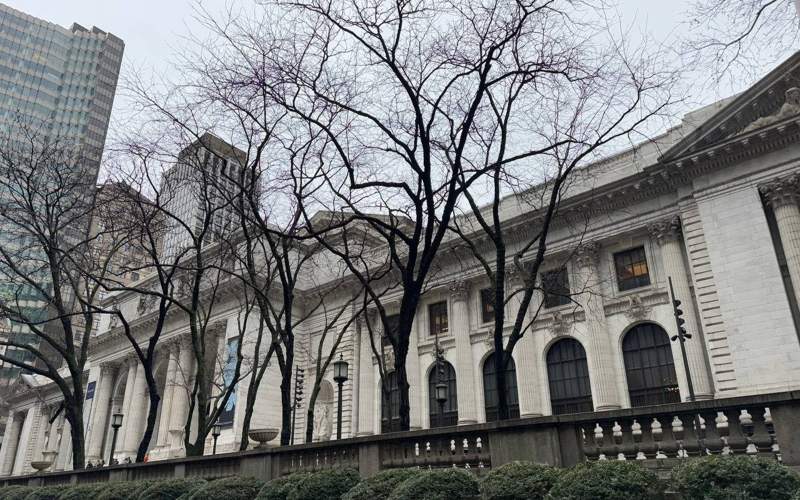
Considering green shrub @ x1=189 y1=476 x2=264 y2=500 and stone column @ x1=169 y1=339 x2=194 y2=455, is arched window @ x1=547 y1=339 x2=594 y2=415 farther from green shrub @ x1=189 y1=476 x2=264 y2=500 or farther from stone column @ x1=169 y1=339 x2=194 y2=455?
stone column @ x1=169 y1=339 x2=194 y2=455

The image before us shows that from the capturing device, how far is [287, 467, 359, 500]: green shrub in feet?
34.6

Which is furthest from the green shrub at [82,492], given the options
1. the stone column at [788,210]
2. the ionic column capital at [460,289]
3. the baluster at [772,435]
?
the stone column at [788,210]

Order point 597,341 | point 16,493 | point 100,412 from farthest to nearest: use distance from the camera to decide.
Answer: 1. point 100,412
2. point 597,341
3. point 16,493

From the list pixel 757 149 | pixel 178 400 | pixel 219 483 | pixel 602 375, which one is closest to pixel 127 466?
pixel 219 483

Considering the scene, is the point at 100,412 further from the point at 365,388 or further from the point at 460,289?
the point at 460,289

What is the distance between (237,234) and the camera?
26891mm

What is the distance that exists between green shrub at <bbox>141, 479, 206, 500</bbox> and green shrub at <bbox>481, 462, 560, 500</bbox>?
7529 millimetres

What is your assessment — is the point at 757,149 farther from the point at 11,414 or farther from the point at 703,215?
the point at 11,414

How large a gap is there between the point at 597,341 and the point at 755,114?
37.8 feet

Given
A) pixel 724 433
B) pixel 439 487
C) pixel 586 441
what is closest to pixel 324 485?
pixel 439 487

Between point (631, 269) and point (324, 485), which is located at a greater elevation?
point (631, 269)

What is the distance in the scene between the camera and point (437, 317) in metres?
36.4

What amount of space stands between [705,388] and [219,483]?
19661 millimetres

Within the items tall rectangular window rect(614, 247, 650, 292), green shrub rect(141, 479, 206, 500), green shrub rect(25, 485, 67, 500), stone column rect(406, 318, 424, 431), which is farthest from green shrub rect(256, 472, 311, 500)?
stone column rect(406, 318, 424, 431)
